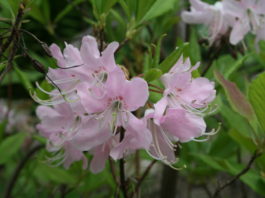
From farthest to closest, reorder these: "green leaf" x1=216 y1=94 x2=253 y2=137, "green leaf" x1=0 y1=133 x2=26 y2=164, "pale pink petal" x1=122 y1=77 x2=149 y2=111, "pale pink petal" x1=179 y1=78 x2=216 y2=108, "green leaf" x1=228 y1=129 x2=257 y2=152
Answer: "green leaf" x1=0 y1=133 x2=26 y2=164 → "green leaf" x1=216 y1=94 x2=253 y2=137 → "green leaf" x1=228 y1=129 x2=257 y2=152 → "pale pink petal" x1=179 y1=78 x2=216 y2=108 → "pale pink petal" x1=122 y1=77 x2=149 y2=111

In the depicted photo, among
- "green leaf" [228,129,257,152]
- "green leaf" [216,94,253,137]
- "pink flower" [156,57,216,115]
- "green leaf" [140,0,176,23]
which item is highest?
"green leaf" [140,0,176,23]

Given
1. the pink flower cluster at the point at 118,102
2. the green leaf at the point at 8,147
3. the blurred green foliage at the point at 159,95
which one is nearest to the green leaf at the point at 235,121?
the blurred green foliage at the point at 159,95

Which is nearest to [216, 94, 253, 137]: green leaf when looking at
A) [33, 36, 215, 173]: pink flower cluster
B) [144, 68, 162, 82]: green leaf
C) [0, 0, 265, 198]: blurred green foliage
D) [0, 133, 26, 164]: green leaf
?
[0, 0, 265, 198]: blurred green foliage

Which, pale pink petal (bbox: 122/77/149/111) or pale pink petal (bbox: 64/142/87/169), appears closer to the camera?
pale pink petal (bbox: 122/77/149/111)

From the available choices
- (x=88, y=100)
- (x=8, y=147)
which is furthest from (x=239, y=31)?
(x=8, y=147)

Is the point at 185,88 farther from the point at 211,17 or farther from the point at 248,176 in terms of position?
Answer: the point at 211,17

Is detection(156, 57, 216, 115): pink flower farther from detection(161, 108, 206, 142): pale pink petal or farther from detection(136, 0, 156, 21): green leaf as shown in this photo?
detection(136, 0, 156, 21): green leaf
